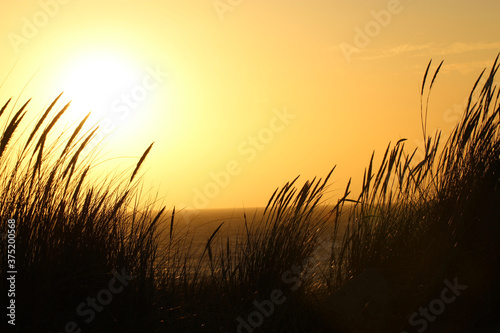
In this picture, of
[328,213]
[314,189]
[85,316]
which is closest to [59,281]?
[85,316]

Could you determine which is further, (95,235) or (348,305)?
(348,305)

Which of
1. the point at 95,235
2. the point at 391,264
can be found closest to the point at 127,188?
the point at 95,235

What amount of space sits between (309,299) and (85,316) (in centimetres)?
140

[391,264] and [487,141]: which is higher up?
[487,141]

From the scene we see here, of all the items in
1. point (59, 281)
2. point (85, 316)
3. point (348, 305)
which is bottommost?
point (348, 305)

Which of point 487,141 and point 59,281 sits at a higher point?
point 487,141

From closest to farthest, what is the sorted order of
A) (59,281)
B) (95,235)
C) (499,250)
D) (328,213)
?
(59,281), (95,235), (499,250), (328,213)

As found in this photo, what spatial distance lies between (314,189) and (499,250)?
1268 mm

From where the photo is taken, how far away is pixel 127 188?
10.4ft

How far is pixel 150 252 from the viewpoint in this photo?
9.34 ft

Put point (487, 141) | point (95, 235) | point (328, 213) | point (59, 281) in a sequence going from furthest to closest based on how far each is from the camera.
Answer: point (328, 213), point (487, 141), point (95, 235), point (59, 281)

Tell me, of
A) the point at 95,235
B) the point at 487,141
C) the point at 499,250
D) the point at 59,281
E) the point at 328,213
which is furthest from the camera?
the point at 328,213

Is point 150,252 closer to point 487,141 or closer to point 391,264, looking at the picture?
point 391,264

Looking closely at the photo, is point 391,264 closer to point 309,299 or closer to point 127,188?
point 309,299
